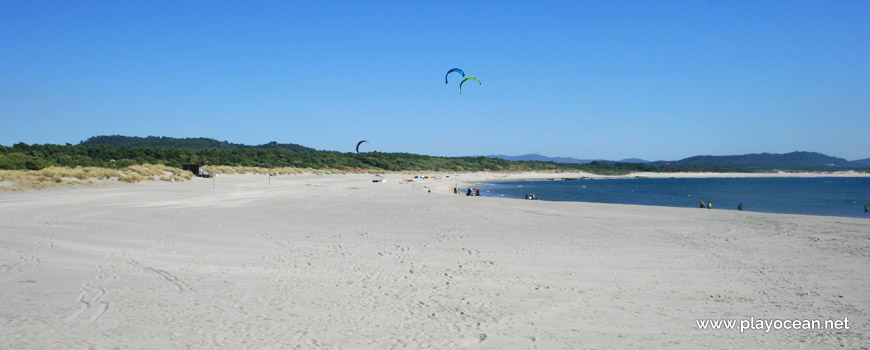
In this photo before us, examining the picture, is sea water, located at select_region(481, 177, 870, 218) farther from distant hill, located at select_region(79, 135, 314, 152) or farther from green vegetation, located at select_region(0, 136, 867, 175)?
distant hill, located at select_region(79, 135, 314, 152)

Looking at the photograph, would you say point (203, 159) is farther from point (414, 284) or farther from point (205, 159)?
point (414, 284)

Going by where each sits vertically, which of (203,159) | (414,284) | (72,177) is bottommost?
(414,284)

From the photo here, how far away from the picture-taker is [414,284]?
5.96 m

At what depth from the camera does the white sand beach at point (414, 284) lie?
4.24 meters

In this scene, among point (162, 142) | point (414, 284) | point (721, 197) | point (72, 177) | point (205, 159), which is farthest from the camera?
point (162, 142)

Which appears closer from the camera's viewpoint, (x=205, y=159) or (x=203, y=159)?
(x=203, y=159)

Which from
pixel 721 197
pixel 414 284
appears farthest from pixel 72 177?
pixel 721 197

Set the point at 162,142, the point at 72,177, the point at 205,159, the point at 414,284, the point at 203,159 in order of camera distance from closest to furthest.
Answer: the point at 414,284
the point at 72,177
the point at 203,159
the point at 205,159
the point at 162,142

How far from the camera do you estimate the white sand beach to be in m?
4.24

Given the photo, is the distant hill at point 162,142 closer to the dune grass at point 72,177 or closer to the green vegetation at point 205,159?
the green vegetation at point 205,159

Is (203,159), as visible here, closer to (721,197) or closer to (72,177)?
(72,177)

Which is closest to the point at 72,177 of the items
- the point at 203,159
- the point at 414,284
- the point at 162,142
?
the point at 414,284

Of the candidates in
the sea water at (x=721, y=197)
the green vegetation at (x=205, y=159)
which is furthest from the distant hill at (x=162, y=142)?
the sea water at (x=721, y=197)

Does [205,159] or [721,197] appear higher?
[205,159]
